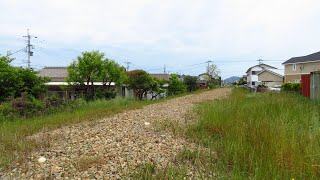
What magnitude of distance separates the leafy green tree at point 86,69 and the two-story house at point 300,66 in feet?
88.9

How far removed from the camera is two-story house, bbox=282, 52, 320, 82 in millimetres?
36219

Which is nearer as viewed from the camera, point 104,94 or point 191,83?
point 104,94

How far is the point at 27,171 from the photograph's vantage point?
3.86 m

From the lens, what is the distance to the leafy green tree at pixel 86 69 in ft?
64.5

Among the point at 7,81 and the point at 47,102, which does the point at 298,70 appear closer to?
the point at 47,102

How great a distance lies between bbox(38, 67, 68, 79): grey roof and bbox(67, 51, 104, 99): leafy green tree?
35.4 ft

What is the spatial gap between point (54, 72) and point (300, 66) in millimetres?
34618

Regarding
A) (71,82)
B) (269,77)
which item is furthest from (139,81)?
(269,77)

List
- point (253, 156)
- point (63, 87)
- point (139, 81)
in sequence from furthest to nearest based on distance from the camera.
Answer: point (139, 81)
point (63, 87)
point (253, 156)

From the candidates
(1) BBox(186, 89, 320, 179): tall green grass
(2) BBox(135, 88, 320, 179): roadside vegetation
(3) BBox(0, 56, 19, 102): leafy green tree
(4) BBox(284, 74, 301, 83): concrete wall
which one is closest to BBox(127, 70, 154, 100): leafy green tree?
(3) BBox(0, 56, 19, 102): leafy green tree

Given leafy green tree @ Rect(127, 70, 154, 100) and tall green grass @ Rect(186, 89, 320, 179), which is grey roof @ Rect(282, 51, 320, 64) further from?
tall green grass @ Rect(186, 89, 320, 179)

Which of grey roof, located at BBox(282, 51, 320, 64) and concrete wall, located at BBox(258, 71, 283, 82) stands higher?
grey roof, located at BBox(282, 51, 320, 64)

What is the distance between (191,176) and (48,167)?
2167 mm

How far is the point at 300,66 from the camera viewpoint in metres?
39.5
